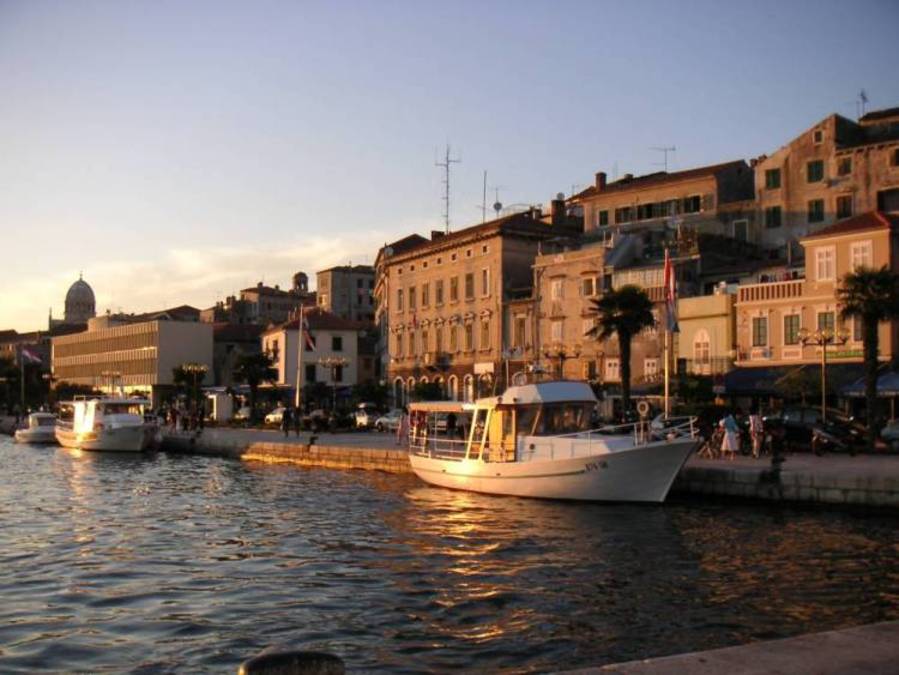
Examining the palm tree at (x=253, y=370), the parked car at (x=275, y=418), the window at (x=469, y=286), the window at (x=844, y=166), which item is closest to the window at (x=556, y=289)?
the window at (x=469, y=286)

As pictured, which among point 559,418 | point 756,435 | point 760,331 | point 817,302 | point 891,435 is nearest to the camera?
point 559,418

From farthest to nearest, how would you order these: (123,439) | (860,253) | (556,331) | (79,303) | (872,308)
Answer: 1. (79,303)
2. (556,331)
3. (123,439)
4. (860,253)
5. (872,308)

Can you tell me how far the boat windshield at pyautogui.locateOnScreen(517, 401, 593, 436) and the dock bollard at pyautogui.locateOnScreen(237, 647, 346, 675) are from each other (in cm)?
2380

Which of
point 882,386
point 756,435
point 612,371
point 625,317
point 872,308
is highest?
point 625,317

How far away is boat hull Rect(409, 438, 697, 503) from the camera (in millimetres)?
28469

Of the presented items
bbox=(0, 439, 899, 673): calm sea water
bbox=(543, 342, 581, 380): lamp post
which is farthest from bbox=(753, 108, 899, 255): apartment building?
bbox=(0, 439, 899, 673): calm sea water

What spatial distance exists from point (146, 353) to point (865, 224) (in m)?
89.3

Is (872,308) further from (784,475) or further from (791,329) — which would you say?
(791,329)

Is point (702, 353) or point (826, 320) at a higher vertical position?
point (826, 320)

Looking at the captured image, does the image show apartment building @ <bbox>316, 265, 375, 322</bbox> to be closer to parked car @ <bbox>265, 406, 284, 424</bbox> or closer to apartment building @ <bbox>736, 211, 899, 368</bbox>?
parked car @ <bbox>265, 406, 284, 424</bbox>

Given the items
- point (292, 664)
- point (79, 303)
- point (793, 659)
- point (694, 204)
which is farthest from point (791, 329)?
point (79, 303)

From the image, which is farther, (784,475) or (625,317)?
(625,317)

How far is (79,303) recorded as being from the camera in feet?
619

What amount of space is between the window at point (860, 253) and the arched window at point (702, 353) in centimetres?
869
